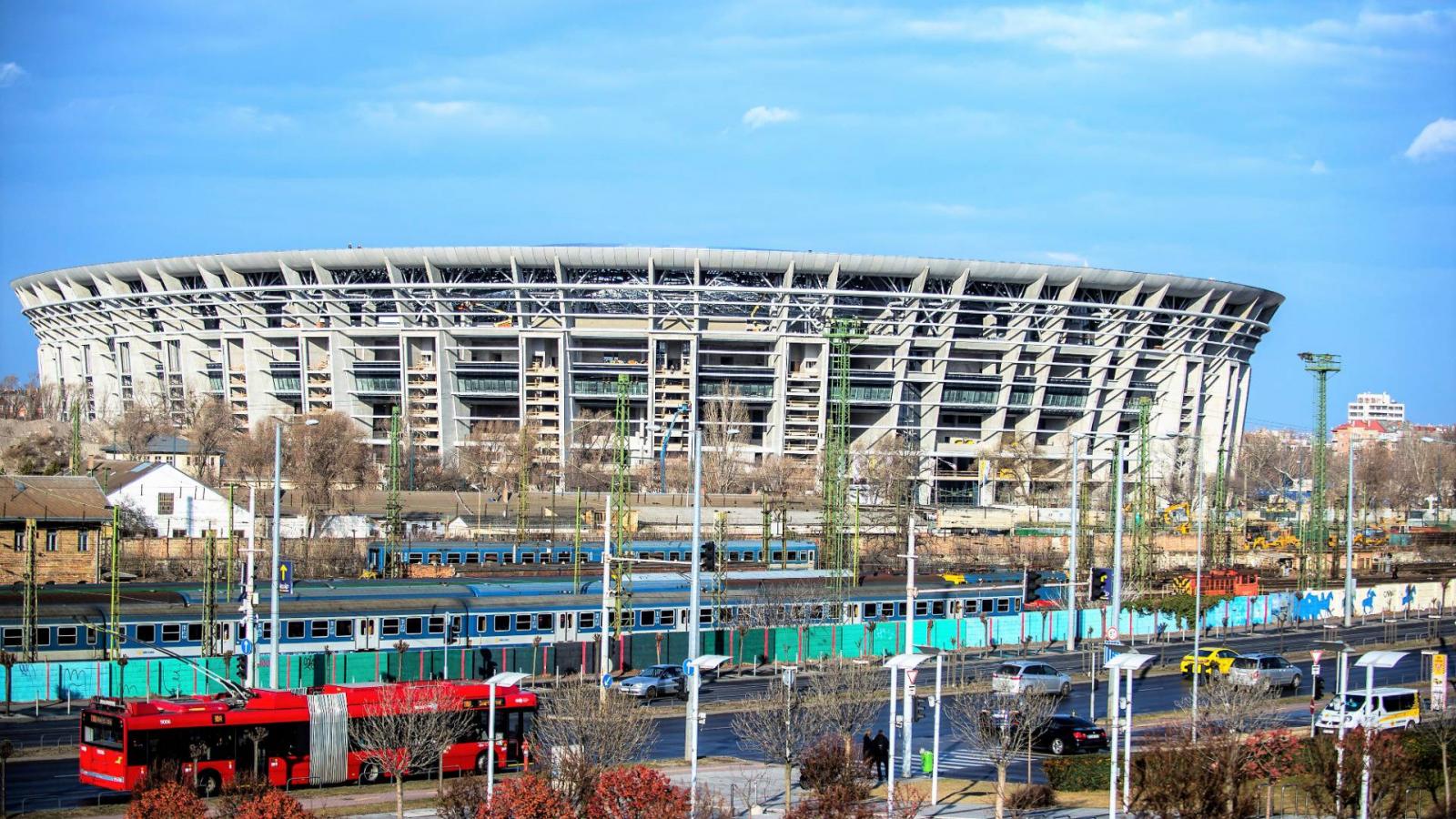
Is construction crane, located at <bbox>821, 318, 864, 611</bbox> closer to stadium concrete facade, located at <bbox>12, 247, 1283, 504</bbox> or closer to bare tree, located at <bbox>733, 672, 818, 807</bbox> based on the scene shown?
bare tree, located at <bbox>733, 672, 818, 807</bbox>

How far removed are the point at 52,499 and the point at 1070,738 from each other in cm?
3915

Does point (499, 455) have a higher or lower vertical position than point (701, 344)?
lower

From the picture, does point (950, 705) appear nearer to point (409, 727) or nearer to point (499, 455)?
point (409, 727)

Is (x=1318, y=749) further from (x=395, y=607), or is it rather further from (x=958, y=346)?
(x=958, y=346)

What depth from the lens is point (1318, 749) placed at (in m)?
22.8

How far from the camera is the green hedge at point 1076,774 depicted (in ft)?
87.1

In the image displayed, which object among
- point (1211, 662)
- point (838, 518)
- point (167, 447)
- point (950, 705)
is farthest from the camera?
point (167, 447)

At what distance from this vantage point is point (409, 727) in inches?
948

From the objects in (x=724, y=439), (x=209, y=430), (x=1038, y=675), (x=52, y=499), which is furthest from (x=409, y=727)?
(x=209, y=430)

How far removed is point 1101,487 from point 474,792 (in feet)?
327

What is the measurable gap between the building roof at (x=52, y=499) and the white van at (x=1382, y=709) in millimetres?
41503

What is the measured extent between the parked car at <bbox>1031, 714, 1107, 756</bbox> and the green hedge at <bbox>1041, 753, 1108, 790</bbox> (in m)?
3.11

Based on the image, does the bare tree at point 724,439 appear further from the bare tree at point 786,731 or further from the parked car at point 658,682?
the bare tree at point 786,731

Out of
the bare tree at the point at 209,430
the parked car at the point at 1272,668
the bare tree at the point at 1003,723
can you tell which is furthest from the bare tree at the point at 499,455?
the bare tree at the point at 1003,723
